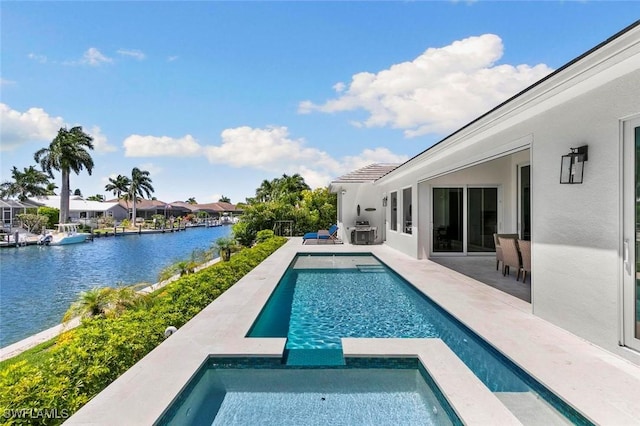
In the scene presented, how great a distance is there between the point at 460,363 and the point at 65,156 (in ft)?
153

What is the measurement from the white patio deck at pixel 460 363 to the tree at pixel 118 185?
63649 millimetres

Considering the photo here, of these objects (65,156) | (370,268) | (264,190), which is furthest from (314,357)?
(264,190)

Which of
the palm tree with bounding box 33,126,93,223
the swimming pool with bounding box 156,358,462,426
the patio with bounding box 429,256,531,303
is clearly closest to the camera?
the swimming pool with bounding box 156,358,462,426

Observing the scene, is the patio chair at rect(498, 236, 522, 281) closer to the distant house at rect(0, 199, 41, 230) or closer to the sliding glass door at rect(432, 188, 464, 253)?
the sliding glass door at rect(432, 188, 464, 253)

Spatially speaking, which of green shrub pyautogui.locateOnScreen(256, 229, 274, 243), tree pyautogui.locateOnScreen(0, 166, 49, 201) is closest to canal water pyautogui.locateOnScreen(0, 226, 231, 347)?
green shrub pyautogui.locateOnScreen(256, 229, 274, 243)

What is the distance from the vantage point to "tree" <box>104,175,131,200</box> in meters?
60.2

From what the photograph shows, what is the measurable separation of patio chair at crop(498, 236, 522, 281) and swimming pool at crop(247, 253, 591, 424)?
8.88 feet

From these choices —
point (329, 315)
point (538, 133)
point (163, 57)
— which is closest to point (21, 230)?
point (163, 57)

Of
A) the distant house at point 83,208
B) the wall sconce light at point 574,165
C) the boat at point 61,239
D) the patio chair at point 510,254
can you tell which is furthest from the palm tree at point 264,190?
the wall sconce light at point 574,165

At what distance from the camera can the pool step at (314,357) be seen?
4.21 m

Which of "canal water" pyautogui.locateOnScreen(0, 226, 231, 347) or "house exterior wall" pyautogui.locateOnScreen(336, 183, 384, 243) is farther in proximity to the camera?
"house exterior wall" pyautogui.locateOnScreen(336, 183, 384, 243)

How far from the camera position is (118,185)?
198 feet

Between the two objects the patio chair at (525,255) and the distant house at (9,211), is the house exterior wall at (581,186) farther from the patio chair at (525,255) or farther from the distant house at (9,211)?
the distant house at (9,211)

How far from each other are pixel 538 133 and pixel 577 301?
260 centimetres
